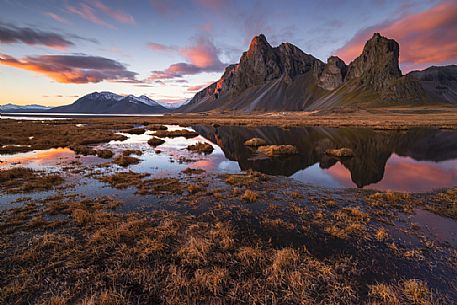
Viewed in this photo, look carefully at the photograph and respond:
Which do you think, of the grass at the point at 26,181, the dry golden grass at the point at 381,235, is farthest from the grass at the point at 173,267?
the grass at the point at 26,181

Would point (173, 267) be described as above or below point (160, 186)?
above

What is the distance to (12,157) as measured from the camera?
110ft

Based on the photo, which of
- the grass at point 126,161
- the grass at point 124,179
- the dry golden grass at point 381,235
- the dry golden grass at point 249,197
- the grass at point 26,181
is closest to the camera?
the dry golden grass at point 381,235

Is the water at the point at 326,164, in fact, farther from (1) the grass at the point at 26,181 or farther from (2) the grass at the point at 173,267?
(2) the grass at the point at 173,267

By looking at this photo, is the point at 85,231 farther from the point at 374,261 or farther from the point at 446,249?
the point at 446,249

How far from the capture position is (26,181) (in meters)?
21.6

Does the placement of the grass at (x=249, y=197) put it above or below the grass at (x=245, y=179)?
above

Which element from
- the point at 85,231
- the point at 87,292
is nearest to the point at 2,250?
the point at 85,231

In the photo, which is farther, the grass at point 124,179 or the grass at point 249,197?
the grass at point 124,179

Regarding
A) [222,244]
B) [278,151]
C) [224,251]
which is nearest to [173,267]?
[224,251]

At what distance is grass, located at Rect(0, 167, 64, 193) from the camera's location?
19391 mm

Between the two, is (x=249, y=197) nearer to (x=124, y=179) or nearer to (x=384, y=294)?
(x=384, y=294)

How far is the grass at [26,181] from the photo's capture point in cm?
1939

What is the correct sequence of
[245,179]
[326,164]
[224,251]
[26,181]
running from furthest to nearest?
[326,164] < [245,179] < [26,181] < [224,251]
